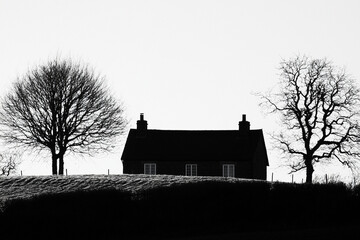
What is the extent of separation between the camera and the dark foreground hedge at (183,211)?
117ft

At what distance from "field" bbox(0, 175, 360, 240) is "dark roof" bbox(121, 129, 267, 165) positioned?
48.0 meters

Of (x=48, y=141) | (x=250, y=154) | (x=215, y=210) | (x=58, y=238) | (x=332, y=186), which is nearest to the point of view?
(x=58, y=238)

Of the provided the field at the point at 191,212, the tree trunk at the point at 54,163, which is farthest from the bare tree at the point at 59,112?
the field at the point at 191,212

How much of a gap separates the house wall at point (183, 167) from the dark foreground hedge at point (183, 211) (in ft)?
152

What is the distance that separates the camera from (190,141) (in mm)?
96062

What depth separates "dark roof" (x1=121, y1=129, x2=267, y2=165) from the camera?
93.0 metres

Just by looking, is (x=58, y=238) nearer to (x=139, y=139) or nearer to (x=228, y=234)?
(x=228, y=234)

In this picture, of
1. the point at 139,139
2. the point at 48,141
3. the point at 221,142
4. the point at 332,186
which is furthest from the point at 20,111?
the point at 332,186

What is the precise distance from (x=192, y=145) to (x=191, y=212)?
56.1 meters

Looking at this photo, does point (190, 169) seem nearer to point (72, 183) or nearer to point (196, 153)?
point (196, 153)

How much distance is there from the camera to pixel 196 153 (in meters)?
94.0

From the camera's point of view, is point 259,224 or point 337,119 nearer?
point 259,224

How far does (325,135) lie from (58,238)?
4510 centimetres

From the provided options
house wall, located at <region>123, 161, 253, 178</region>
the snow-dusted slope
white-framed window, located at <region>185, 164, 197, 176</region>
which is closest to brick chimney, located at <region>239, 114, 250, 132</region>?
house wall, located at <region>123, 161, 253, 178</region>
